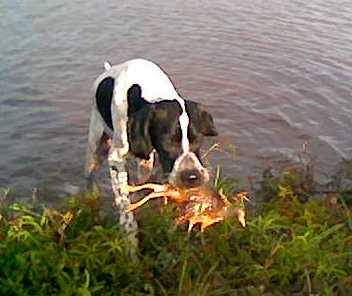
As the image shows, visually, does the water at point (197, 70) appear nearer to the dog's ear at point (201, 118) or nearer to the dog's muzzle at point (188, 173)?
the dog's ear at point (201, 118)

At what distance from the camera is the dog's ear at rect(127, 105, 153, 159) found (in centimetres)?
428

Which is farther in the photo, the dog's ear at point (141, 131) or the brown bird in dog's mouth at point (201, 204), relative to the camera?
the dog's ear at point (141, 131)

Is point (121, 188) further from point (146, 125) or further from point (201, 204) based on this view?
point (201, 204)

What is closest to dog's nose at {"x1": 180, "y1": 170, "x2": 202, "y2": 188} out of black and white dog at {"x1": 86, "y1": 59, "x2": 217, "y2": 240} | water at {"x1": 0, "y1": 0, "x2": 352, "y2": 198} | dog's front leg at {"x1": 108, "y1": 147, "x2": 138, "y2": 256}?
black and white dog at {"x1": 86, "y1": 59, "x2": 217, "y2": 240}

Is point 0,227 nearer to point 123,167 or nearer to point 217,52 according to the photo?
point 123,167

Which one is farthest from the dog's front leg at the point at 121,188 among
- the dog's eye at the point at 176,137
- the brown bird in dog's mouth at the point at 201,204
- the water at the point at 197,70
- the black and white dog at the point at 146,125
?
the water at the point at 197,70

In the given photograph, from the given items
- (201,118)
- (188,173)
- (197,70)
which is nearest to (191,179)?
(188,173)

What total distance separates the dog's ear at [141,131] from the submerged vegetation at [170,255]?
0.42 meters

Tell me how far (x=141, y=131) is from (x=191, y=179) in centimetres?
46

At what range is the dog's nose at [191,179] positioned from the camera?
4062 mm

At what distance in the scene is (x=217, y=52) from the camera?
895 cm

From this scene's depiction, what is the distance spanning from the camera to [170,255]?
409cm

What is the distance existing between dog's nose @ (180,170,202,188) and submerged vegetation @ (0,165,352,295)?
359 mm

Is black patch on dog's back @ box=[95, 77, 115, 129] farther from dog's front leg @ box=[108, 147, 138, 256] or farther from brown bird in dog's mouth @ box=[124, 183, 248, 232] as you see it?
brown bird in dog's mouth @ box=[124, 183, 248, 232]
